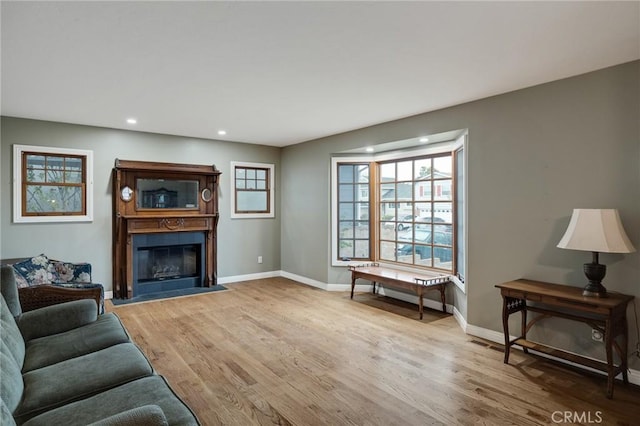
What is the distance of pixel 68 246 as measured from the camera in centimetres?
Answer: 498

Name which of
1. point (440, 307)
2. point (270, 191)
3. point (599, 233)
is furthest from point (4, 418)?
point (270, 191)

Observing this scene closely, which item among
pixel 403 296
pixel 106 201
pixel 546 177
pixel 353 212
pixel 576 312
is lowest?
pixel 403 296

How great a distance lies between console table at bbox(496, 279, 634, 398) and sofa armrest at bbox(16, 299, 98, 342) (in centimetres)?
343

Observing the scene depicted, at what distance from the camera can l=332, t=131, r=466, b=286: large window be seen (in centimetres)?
465

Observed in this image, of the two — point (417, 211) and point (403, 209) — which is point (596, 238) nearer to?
point (417, 211)

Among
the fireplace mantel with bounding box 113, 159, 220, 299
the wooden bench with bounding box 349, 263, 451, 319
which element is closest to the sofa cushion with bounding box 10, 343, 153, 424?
the wooden bench with bounding box 349, 263, 451, 319

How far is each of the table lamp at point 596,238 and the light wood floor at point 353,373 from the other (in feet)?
2.74

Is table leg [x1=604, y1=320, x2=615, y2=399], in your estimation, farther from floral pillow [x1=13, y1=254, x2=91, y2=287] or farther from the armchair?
floral pillow [x1=13, y1=254, x2=91, y2=287]

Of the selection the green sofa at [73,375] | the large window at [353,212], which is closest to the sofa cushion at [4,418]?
the green sofa at [73,375]

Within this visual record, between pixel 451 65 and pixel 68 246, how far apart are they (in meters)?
5.27

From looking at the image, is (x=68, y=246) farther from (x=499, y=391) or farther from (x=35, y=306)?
(x=499, y=391)

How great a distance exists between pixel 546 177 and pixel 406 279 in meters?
1.97

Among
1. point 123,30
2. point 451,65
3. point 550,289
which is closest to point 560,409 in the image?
point 550,289

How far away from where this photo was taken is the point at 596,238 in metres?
2.72
